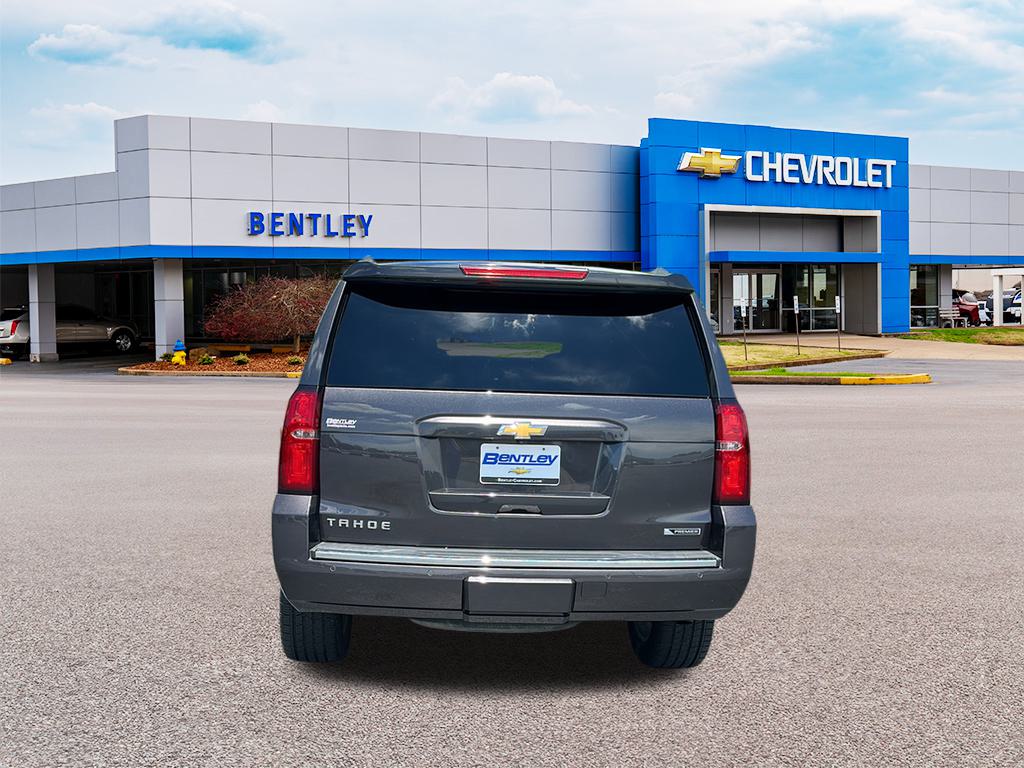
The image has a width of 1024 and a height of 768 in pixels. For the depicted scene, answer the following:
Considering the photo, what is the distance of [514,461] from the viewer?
4.94 m

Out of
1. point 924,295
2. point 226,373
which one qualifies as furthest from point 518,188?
point 924,295

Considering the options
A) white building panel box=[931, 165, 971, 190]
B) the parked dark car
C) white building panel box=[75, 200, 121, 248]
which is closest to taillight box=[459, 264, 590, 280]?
white building panel box=[75, 200, 121, 248]

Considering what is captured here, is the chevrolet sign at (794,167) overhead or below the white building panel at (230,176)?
overhead

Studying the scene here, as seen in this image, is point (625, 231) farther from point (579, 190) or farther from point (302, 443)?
point (302, 443)

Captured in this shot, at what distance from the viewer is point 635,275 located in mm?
5215

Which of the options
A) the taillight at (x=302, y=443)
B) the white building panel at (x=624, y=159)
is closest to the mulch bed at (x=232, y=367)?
the white building panel at (x=624, y=159)

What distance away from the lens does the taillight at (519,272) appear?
4941 mm

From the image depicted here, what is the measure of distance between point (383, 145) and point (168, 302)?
8.59 m

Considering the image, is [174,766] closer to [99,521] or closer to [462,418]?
[462,418]

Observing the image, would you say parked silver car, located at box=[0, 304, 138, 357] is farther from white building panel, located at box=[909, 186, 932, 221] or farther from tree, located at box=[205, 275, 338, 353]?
white building panel, located at box=[909, 186, 932, 221]

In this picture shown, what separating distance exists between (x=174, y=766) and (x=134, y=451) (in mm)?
10493

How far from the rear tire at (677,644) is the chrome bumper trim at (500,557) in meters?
0.68

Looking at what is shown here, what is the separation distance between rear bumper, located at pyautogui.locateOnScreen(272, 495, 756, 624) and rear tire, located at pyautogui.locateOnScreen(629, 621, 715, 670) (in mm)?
538

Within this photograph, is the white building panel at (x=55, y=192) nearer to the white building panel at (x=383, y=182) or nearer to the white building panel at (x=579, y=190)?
the white building panel at (x=383, y=182)
